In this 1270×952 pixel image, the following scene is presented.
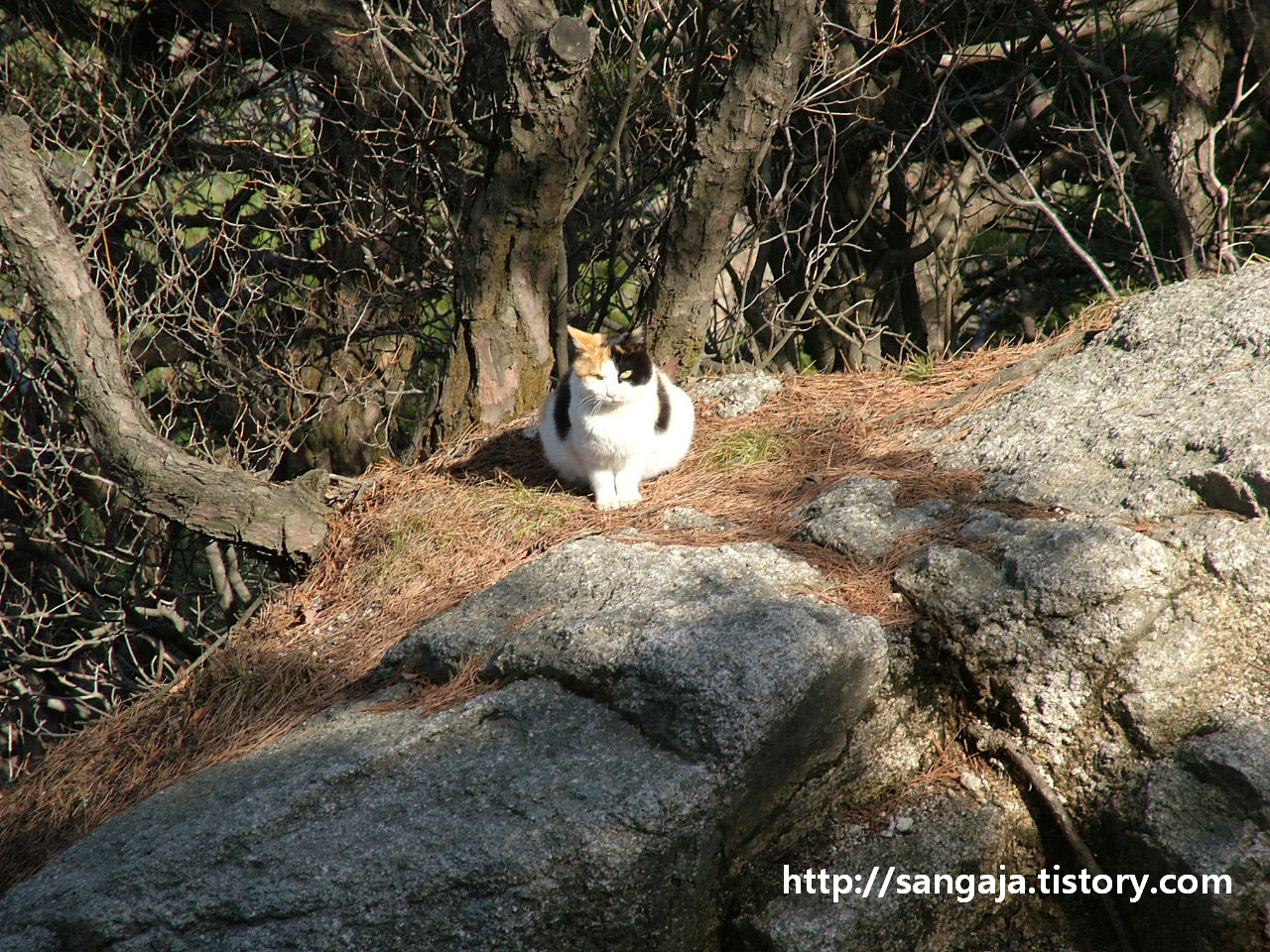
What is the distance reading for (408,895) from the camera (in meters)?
2.13

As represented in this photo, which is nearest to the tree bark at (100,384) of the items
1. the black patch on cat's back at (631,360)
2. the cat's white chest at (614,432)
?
the cat's white chest at (614,432)

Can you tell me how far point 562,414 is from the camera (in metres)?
4.01

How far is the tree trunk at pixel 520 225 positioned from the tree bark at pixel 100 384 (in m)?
1.19

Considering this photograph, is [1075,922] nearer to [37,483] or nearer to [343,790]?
[343,790]

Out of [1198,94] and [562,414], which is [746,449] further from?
[1198,94]

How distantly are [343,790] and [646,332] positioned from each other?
3.04 metres

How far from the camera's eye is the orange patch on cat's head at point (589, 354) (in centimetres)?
388

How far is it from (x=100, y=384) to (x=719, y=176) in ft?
→ 9.25

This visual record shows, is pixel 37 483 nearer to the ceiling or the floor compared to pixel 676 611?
nearer to the ceiling

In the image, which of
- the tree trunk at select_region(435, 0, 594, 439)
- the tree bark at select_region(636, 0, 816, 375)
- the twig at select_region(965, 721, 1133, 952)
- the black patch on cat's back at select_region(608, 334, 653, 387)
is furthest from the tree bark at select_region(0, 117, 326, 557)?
the twig at select_region(965, 721, 1133, 952)

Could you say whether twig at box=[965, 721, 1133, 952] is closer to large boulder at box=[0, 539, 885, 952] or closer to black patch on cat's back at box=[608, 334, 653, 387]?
large boulder at box=[0, 539, 885, 952]

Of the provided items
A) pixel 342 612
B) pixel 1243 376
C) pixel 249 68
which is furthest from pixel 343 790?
pixel 249 68

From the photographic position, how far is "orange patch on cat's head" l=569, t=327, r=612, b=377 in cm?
388

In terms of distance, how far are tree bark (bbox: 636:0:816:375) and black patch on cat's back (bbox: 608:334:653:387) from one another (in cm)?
93
